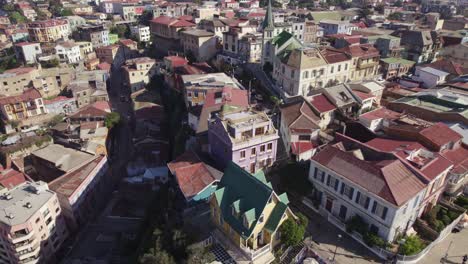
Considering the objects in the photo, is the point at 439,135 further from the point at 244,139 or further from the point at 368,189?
the point at 244,139

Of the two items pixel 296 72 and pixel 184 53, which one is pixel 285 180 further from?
pixel 184 53

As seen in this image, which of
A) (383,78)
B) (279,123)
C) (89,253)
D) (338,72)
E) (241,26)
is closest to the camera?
(89,253)

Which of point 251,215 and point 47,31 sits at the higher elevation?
point 47,31

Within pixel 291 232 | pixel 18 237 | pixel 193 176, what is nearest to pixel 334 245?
pixel 291 232

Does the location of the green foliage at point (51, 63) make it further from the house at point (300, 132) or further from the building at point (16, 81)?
the house at point (300, 132)

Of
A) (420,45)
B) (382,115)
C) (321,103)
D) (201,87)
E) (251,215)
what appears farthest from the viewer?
(420,45)

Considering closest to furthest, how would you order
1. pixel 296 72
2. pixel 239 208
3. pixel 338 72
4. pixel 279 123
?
1. pixel 239 208
2. pixel 279 123
3. pixel 296 72
4. pixel 338 72

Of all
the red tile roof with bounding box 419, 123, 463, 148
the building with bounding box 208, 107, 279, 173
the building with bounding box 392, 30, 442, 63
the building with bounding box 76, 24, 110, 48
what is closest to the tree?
the building with bounding box 208, 107, 279, 173

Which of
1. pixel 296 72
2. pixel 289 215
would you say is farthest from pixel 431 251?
pixel 296 72
